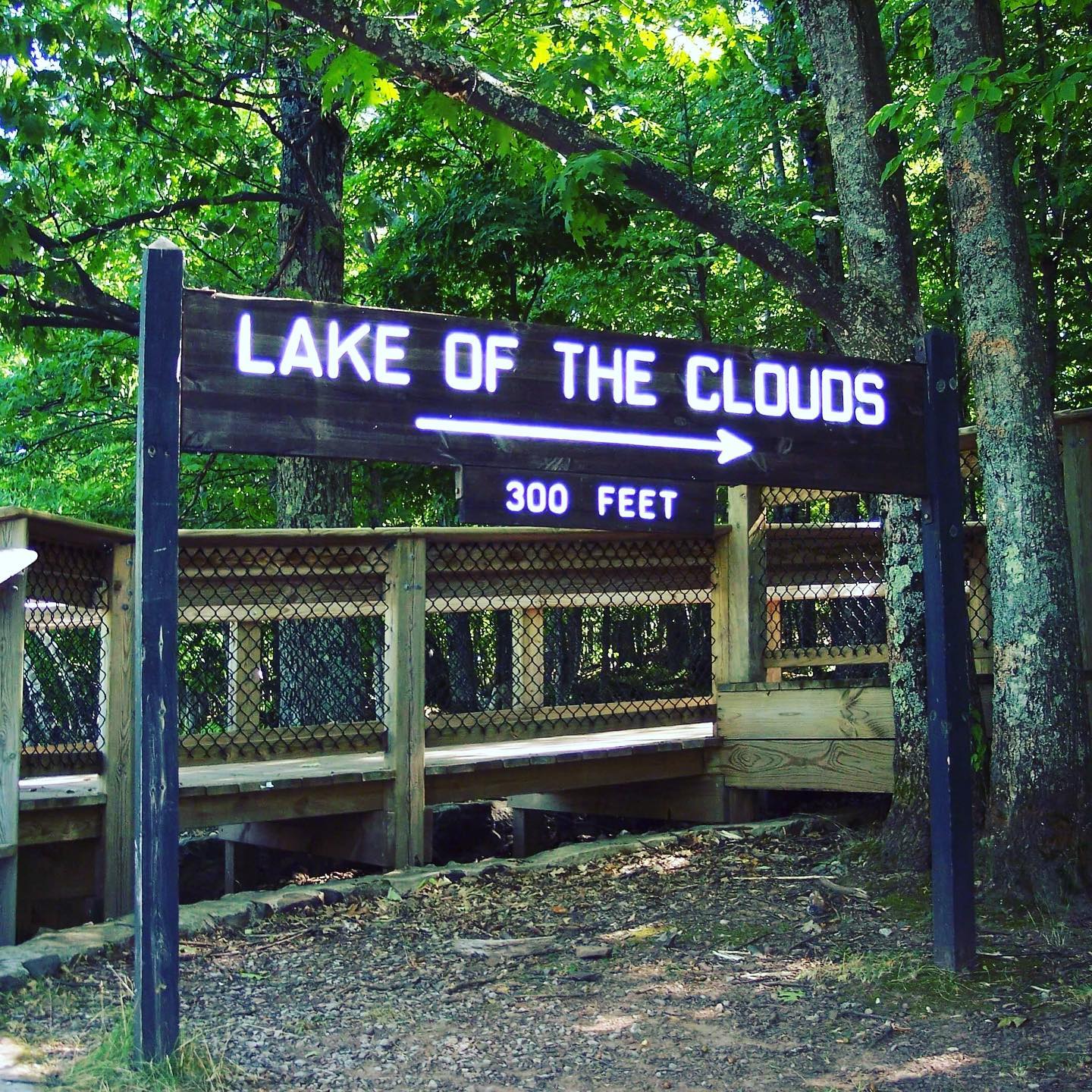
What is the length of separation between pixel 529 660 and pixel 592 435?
13.3 feet

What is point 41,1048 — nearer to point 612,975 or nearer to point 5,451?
point 612,975

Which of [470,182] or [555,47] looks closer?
[555,47]

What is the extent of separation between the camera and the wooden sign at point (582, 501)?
12.1 ft

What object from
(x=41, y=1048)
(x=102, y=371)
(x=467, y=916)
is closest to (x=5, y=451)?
(x=102, y=371)

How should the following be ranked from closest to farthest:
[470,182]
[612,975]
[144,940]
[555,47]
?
[144,940], [612,975], [555,47], [470,182]

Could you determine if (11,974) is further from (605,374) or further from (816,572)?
(816,572)

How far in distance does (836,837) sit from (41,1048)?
4.40 metres

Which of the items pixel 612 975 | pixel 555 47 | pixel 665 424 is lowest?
pixel 612 975

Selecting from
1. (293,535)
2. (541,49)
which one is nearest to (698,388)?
(293,535)

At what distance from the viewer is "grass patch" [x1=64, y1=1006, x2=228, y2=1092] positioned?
317 cm

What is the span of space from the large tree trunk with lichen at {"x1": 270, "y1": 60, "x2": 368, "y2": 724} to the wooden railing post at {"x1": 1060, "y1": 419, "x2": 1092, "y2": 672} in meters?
5.06

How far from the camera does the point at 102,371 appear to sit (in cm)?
1284

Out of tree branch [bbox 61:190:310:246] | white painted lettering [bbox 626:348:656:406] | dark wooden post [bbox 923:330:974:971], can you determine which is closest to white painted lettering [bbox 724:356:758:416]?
white painted lettering [bbox 626:348:656:406]

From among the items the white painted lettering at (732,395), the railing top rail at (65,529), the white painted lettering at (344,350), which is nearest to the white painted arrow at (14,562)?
the railing top rail at (65,529)
